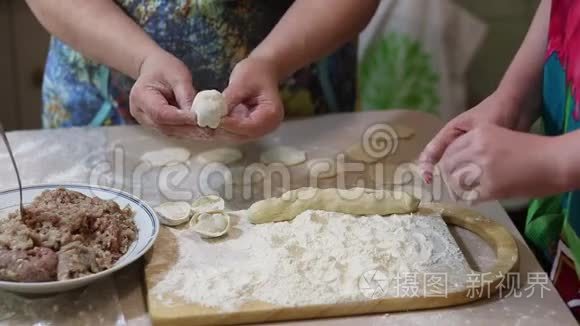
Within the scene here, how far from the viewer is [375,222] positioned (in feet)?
3.13

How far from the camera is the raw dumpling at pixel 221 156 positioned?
1.16 m

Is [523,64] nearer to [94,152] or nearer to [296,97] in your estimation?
[296,97]

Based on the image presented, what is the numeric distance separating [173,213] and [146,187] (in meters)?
0.14

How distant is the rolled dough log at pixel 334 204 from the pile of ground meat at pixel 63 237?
16 centimetres

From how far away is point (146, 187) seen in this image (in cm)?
110

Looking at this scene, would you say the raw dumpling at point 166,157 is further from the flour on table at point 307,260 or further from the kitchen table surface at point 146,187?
the flour on table at point 307,260

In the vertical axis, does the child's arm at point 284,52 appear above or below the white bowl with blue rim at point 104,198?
above

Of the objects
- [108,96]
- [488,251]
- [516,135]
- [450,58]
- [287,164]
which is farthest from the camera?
[450,58]

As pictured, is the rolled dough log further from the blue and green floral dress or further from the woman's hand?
the blue and green floral dress

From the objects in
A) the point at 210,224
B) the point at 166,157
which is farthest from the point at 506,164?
the point at 166,157

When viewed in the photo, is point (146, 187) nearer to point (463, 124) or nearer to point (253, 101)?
point (253, 101)

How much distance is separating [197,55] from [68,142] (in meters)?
0.25

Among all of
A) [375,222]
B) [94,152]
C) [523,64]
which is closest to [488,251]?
[375,222]

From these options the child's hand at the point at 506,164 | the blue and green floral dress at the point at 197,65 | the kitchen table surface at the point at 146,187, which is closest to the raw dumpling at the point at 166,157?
the kitchen table surface at the point at 146,187
